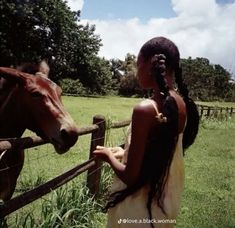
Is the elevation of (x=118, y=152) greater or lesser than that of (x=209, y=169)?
greater

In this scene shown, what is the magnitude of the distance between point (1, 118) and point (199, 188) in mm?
5128

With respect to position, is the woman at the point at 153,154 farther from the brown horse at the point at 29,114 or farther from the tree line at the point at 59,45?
the tree line at the point at 59,45

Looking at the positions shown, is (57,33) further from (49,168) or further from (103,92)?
(49,168)

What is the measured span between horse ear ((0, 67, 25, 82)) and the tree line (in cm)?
2470

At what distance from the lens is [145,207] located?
209 cm

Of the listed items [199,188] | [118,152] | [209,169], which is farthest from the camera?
[209,169]

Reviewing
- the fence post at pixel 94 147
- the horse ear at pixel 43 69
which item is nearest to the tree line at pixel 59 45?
the fence post at pixel 94 147

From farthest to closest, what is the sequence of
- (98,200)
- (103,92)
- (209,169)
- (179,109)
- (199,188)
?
(103,92) → (209,169) → (199,188) → (98,200) → (179,109)

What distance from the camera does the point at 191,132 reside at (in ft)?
8.30

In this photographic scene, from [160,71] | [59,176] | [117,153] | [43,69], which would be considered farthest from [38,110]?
[160,71]

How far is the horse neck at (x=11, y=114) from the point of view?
375 cm

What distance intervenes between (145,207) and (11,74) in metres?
2.08

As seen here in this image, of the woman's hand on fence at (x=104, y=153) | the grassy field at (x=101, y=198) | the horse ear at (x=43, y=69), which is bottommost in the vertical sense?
the grassy field at (x=101, y=198)

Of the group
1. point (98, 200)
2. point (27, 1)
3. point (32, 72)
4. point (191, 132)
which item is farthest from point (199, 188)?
point (27, 1)
